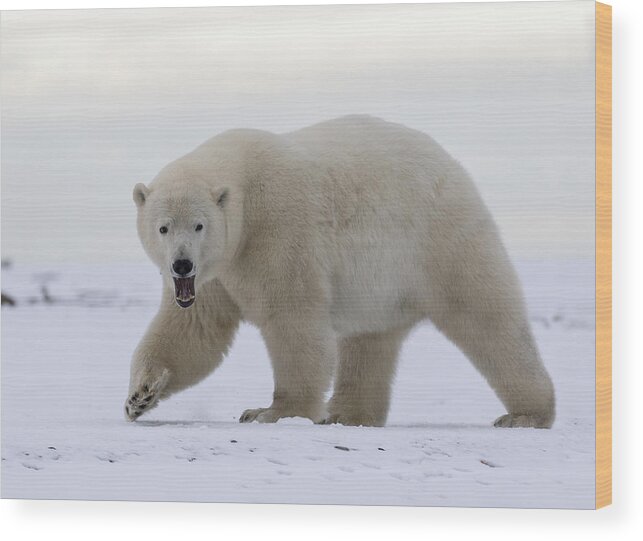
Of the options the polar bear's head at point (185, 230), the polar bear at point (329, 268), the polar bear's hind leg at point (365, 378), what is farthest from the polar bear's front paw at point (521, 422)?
the polar bear's head at point (185, 230)

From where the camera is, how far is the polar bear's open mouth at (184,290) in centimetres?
570

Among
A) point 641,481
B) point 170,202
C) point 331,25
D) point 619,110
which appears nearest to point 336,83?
point 331,25

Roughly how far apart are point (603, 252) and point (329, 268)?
49.5 inches

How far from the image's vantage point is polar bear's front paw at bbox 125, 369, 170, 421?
19.1 feet

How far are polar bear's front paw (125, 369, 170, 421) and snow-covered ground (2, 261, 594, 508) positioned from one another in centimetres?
5

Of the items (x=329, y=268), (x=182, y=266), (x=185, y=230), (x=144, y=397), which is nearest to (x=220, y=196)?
(x=185, y=230)

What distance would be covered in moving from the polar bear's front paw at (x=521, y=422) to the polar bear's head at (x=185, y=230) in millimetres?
1503

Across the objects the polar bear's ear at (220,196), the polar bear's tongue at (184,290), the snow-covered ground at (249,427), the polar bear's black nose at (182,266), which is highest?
the polar bear's ear at (220,196)

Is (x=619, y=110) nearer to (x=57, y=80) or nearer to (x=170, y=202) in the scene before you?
(x=170, y=202)

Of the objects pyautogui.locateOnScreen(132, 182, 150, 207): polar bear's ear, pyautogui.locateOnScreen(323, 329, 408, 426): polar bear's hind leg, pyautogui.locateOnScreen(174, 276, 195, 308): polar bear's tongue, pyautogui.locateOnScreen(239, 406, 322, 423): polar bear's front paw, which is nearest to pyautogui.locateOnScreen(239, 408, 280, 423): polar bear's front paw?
pyautogui.locateOnScreen(239, 406, 322, 423): polar bear's front paw

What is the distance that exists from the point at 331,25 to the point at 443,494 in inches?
87.6

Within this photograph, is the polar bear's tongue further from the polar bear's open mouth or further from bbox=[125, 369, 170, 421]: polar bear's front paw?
bbox=[125, 369, 170, 421]: polar bear's front paw

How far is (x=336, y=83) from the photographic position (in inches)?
227

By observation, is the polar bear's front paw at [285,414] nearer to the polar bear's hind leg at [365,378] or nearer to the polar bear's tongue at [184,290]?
the polar bear's hind leg at [365,378]
